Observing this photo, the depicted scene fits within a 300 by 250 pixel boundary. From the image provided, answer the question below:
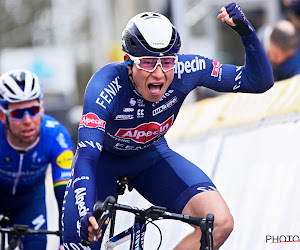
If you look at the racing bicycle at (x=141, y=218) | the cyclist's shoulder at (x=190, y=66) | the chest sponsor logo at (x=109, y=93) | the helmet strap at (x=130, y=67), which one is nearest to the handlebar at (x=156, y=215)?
the racing bicycle at (x=141, y=218)

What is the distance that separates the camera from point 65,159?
745 cm

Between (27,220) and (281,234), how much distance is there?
2598 mm

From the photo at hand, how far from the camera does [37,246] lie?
306 inches

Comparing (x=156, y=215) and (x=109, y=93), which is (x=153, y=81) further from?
(x=156, y=215)

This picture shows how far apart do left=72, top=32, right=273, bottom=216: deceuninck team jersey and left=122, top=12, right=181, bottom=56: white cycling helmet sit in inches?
11.9

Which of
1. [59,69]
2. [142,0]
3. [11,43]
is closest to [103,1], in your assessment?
[142,0]

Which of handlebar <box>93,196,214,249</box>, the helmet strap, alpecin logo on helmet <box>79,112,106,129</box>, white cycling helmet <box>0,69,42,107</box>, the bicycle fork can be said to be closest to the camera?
handlebar <box>93,196,214,249</box>

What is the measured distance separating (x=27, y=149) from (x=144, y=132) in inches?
73.3

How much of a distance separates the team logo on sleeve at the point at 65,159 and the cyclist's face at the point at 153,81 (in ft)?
5.51

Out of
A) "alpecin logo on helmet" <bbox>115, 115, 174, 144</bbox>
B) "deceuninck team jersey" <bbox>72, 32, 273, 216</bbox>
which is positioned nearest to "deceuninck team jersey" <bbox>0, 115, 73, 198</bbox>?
"deceuninck team jersey" <bbox>72, 32, 273, 216</bbox>

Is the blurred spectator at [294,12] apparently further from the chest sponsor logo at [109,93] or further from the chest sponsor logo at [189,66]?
the chest sponsor logo at [109,93]

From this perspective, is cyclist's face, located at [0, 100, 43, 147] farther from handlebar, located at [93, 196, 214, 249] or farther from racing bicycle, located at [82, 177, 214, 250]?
handlebar, located at [93, 196, 214, 249]

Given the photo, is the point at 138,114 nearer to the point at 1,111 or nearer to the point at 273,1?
the point at 1,111

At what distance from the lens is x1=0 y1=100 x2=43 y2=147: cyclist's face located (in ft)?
24.7
